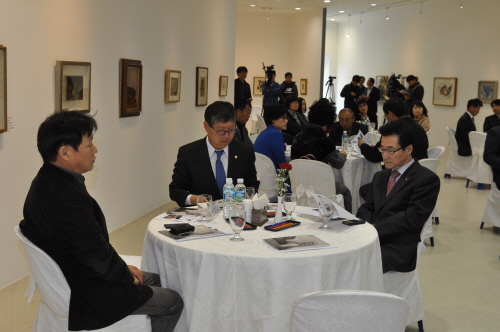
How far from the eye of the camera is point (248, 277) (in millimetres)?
2854

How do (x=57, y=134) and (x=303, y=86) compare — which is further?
(x=303, y=86)

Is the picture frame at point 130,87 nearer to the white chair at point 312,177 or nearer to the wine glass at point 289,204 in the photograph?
the white chair at point 312,177

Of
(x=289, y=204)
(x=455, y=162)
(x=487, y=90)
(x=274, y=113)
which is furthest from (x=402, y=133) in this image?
(x=487, y=90)

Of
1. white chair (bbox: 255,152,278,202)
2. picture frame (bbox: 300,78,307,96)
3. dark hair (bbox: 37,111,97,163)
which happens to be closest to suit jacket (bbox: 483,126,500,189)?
white chair (bbox: 255,152,278,202)

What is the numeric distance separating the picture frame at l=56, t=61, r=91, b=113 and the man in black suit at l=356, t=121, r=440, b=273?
306 cm

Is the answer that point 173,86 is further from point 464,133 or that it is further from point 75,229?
point 75,229

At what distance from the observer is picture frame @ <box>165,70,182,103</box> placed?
7832mm

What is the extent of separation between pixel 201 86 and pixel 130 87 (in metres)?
2.75

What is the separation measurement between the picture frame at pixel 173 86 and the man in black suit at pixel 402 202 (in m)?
4.57

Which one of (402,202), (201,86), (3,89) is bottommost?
(402,202)

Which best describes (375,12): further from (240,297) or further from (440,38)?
Result: (240,297)

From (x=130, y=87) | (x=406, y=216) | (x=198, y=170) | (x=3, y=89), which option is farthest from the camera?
(x=130, y=87)

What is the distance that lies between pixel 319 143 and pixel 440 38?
39.6ft

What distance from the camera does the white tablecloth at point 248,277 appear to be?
284cm
